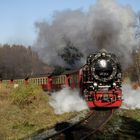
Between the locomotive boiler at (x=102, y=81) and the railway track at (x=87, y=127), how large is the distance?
58cm

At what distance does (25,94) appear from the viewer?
17.7 m

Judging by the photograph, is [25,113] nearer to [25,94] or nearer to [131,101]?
[25,94]

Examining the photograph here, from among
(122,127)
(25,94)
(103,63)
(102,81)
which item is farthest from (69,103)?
(122,127)

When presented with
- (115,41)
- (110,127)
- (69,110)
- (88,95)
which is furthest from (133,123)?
(115,41)

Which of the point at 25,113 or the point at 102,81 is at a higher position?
the point at 102,81

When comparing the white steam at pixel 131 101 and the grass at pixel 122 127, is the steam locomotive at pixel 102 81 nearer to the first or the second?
the grass at pixel 122 127

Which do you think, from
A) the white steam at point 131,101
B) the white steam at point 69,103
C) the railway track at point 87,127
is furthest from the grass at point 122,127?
the white steam at point 69,103

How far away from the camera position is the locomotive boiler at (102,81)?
1652 cm

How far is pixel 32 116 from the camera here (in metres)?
15.5

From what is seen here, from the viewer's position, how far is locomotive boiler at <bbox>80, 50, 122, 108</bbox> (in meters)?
16.5

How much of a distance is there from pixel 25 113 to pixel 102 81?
13.3ft

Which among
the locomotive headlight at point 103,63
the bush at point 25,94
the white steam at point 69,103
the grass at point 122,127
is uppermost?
the locomotive headlight at point 103,63

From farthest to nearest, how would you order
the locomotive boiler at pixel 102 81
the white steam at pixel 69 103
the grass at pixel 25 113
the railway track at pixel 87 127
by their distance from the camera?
the white steam at pixel 69 103 → the locomotive boiler at pixel 102 81 → the grass at pixel 25 113 → the railway track at pixel 87 127

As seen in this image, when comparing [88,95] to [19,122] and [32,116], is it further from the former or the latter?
[19,122]
